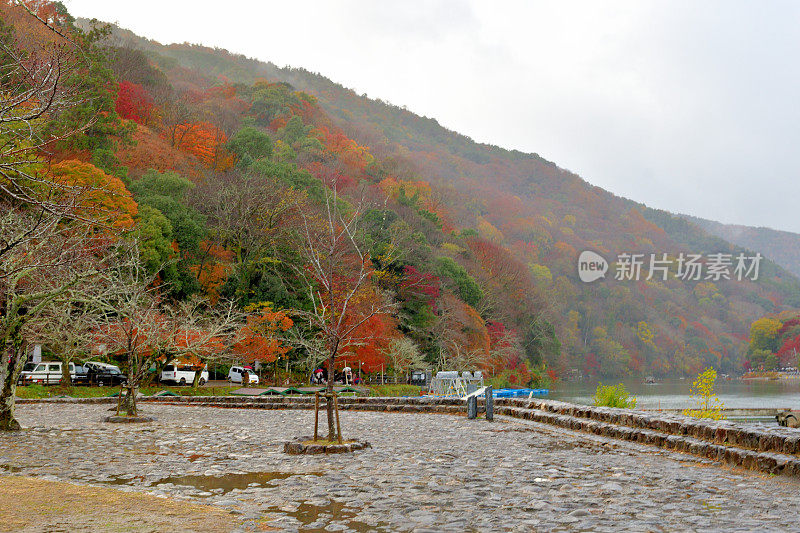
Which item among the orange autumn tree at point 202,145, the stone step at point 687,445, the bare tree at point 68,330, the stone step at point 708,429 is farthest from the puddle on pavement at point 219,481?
the orange autumn tree at point 202,145

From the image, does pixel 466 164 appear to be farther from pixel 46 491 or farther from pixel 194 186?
pixel 46 491

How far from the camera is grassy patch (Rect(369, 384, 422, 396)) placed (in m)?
41.4

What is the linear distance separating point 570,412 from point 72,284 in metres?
11.4

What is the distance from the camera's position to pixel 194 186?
152ft

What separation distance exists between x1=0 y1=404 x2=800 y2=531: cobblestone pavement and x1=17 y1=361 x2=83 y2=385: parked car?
2152cm

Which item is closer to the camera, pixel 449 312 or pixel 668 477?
pixel 668 477

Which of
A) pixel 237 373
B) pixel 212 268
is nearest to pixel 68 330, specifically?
pixel 237 373

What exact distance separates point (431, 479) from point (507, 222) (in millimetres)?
101781

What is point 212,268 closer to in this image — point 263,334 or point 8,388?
point 263,334

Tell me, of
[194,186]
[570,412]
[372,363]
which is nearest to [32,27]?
[194,186]

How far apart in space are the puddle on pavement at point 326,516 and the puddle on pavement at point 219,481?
136cm

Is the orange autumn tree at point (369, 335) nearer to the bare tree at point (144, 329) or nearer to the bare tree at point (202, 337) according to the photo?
the bare tree at point (202, 337)

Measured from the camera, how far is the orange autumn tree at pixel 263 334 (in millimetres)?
34719

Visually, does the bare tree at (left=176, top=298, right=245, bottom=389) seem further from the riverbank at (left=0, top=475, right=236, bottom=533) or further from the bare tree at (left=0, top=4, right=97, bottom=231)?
the riverbank at (left=0, top=475, right=236, bottom=533)
